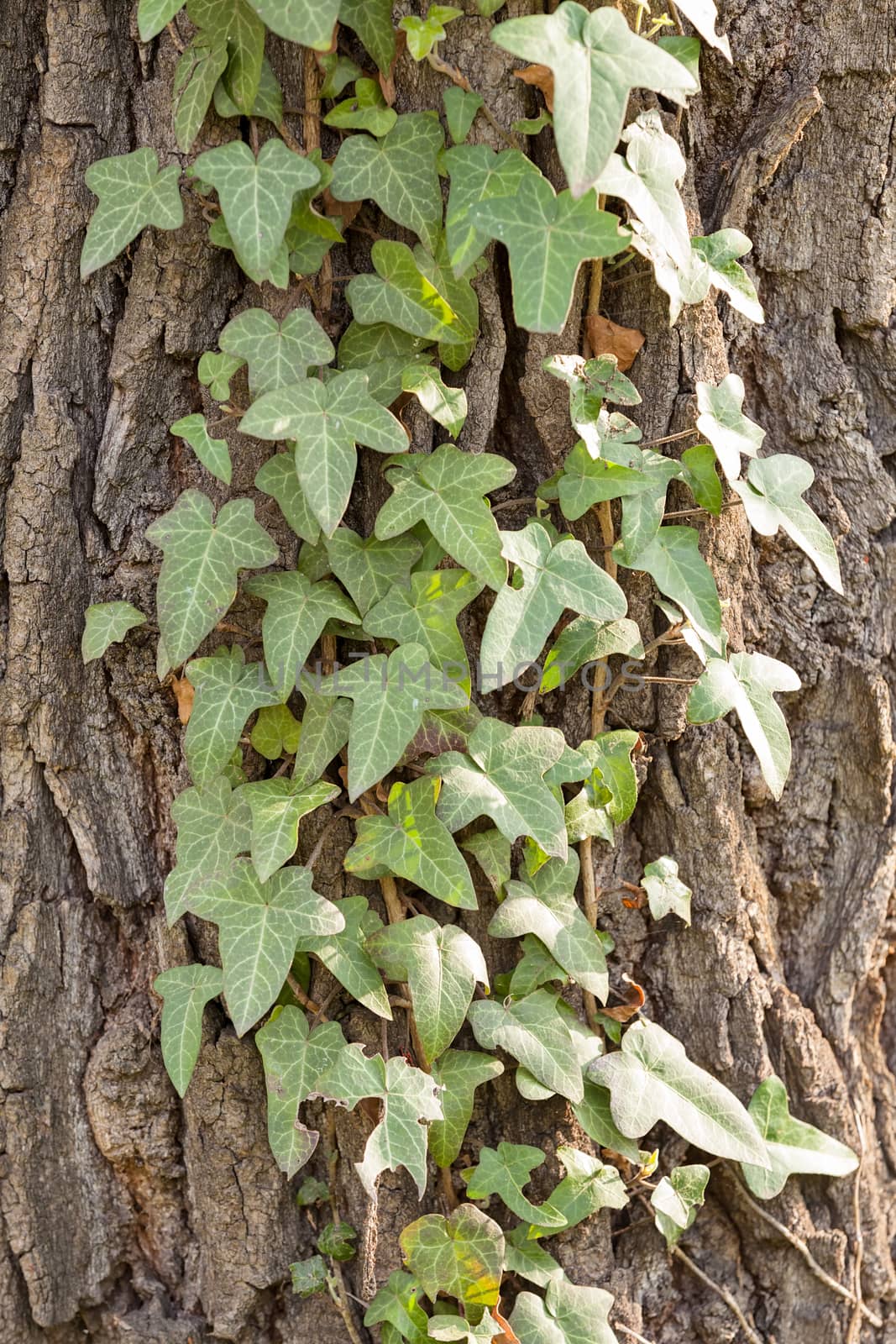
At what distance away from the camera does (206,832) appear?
Result: 1.16 metres

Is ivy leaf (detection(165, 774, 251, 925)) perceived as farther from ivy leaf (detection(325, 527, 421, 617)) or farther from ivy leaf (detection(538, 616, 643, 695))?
ivy leaf (detection(538, 616, 643, 695))

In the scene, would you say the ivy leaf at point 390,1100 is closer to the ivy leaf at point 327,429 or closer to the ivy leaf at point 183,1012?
the ivy leaf at point 183,1012

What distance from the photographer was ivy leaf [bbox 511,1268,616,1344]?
3.83ft

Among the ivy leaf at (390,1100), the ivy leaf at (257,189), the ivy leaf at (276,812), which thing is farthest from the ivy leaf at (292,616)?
the ivy leaf at (390,1100)

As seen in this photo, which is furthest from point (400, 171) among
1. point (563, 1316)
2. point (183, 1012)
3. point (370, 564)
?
point (563, 1316)

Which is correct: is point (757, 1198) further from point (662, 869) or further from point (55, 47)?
point (55, 47)

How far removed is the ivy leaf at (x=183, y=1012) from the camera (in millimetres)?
1154

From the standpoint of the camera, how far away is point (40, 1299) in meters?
1.27

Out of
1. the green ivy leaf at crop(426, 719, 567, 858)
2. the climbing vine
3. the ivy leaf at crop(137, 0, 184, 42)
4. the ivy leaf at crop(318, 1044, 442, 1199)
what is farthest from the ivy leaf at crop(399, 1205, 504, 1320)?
→ the ivy leaf at crop(137, 0, 184, 42)

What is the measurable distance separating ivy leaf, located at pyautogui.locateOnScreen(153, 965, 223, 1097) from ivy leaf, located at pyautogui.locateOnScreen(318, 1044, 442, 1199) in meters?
0.17

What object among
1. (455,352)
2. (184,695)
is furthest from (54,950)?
(455,352)

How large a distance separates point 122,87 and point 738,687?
3.44 feet

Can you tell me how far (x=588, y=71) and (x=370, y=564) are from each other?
1.76 feet

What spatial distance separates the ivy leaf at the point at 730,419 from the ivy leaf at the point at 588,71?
0.36 metres
